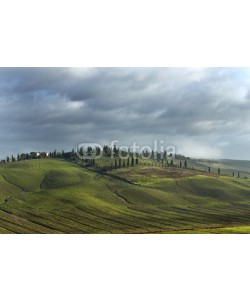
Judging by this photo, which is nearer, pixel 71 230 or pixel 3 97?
pixel 71 230

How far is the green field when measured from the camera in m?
24.0

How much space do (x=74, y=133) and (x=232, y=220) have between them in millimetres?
11462

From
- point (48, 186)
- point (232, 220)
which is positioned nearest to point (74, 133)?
point (48, 186)

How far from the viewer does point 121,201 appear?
2592cm

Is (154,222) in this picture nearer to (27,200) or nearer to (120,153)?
(120,153)

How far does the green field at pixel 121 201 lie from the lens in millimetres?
23969

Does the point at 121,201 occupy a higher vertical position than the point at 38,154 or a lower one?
lower

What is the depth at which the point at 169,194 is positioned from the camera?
26359mm

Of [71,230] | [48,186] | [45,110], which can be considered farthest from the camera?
[48,186]

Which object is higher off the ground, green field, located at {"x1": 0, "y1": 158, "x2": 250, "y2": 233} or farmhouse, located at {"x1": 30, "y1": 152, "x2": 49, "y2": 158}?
farmhouse, located at {"x1": 30, "y1": 152, "x2": 49, "y2": 158}

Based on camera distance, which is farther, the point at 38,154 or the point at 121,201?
the point at 38,154

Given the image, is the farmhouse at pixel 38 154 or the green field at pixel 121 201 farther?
the farmhouse at pixel 38 154

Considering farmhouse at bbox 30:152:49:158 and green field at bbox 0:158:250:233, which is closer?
green field at bbox 0:158:250:233

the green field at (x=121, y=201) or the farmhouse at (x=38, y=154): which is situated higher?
the farmhouse at (x=38, y=154)
